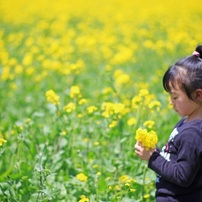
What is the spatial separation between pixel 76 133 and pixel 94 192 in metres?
0.80

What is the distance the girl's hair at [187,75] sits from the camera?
7.54 ft

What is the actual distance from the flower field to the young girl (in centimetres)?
10

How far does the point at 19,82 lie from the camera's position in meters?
5.23

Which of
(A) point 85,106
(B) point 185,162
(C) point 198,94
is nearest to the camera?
(B) point 185,162

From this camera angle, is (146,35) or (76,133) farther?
(146,35)

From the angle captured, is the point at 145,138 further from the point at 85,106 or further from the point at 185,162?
the point at 85,106

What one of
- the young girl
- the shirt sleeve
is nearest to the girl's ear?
the young girl

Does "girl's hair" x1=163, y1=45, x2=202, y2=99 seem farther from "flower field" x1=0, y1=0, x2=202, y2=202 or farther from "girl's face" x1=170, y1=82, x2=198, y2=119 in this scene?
Result: "flower field" x1=0, y1=0, x2=202, y2=202

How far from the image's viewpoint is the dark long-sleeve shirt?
7.20ft

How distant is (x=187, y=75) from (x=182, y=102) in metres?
0.11

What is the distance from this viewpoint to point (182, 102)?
2.33 metres

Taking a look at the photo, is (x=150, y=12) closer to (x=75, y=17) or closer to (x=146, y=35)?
(x=75, y=17)

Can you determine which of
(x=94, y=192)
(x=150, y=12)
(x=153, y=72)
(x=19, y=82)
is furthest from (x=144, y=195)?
(x=150, y=12)

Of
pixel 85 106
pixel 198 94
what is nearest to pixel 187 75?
pixel 198 94
